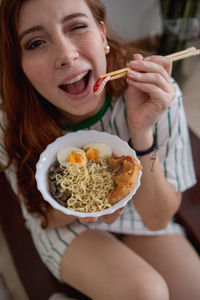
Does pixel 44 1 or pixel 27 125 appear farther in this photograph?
pixel 27 125

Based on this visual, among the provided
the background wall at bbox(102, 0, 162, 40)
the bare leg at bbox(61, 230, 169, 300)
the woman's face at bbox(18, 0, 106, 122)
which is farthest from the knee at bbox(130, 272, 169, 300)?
the background wall at bbox(102, 0, 162, 40)

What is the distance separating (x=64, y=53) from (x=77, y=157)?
310 mm

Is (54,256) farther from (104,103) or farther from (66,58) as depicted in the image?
(66,58)

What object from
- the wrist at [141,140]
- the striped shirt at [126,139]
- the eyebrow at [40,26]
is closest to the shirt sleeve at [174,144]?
the striped shirt at [126,139]

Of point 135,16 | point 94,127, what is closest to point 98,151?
point 94,127

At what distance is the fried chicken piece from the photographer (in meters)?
0.73

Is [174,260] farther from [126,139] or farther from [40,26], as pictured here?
[40,26]

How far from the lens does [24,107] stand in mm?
1044

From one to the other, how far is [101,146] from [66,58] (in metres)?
0.28

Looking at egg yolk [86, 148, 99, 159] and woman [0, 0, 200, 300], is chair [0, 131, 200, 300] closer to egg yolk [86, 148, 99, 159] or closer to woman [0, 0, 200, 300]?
woman [0, 0, 200, 300]

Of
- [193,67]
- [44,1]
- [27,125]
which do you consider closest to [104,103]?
[27,125]

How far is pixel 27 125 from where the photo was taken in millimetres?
1036

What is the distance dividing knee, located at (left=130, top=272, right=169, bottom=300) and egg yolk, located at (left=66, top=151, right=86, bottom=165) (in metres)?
0.56

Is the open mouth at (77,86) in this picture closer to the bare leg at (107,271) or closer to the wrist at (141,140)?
the wrist at (141,140)
